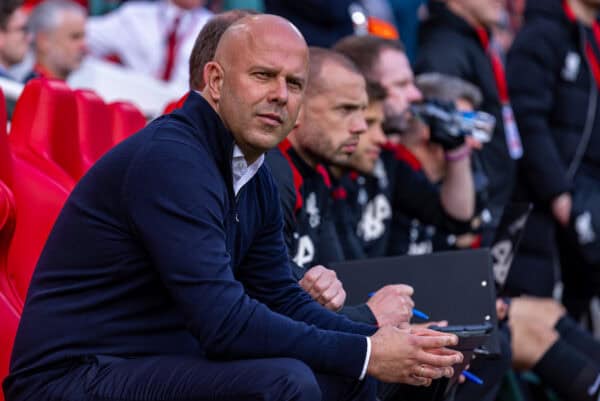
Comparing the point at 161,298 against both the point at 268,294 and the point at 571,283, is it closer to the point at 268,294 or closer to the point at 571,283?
the point at 268,294

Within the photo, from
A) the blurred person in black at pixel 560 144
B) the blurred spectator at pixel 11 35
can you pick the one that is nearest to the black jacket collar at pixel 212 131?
the blurred spectator at pixel 11 35

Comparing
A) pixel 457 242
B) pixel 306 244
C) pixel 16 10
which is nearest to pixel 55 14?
pixel 16 10

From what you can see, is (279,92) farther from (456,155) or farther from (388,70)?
(456,155)

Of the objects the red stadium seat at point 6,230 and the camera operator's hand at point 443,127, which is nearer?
the red stadium seat at point 6,230

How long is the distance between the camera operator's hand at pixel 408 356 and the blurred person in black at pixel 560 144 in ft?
10.4

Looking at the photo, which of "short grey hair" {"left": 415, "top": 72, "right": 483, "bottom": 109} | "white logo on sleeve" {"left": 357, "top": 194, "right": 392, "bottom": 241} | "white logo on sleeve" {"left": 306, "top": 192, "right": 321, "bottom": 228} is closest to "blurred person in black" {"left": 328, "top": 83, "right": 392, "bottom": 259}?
"white logo on sleeve" {"left": 357, "top": 194, "right": 392, "bottom": 241}

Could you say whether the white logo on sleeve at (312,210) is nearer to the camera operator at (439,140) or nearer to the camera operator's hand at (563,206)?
the camera operator at (439,140)

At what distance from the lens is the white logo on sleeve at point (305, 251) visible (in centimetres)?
389

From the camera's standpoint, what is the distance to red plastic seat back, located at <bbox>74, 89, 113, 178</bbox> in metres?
3.52

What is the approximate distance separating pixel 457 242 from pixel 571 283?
124 centimetres

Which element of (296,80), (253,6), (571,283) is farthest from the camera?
(253,6)

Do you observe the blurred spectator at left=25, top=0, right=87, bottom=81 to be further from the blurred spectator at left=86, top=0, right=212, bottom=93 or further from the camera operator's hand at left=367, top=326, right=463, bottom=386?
the camera operator's hand at left=367, top=326, right=463, bottom=386

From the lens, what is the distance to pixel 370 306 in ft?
11.1

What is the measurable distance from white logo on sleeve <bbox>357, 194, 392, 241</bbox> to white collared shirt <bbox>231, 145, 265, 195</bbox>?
1753 mm
